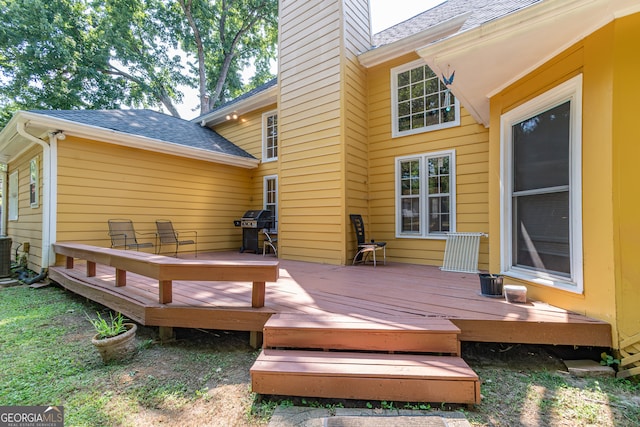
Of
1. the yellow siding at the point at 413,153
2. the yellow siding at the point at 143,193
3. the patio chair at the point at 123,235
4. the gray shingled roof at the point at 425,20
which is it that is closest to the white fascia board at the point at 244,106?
the yellow siding at the point at 143,193

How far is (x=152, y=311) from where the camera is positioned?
8.87 ft

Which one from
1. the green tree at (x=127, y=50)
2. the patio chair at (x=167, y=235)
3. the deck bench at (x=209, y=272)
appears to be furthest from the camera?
the green tree at (x=127, y=50)

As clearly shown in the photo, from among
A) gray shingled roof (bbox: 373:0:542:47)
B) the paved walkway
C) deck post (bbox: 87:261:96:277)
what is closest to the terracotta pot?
the paved walkway

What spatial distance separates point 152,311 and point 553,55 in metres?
4.39

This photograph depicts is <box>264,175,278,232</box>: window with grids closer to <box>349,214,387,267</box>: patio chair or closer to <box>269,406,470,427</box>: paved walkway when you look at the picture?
<box>349,214,387,267</box>: patio chair

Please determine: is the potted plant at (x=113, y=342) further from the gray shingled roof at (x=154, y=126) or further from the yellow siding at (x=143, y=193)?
the gray shingled roof at (x=154, y=126)

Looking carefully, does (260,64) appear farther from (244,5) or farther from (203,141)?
(203,141)

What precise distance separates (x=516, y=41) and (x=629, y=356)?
2.59 meters

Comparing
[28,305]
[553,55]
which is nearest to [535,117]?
[553,55]

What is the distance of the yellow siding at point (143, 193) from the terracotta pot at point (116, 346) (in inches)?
158

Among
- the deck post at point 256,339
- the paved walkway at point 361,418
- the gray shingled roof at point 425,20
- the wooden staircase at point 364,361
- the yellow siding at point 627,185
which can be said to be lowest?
the paved walkway at point 361,418

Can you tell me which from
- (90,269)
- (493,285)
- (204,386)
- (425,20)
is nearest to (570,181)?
(493,285)

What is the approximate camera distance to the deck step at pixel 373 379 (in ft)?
5.65

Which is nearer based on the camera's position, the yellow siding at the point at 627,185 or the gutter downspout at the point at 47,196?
the yellow siding at the point at 627,185
